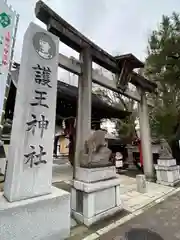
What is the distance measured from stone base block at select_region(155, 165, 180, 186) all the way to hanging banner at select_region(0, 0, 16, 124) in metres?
6.51

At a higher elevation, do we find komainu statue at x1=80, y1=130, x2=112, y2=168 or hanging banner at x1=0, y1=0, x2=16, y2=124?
hanging banner at x1=0, y1=0, x2=16, y2=124

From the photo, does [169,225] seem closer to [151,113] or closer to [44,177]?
[44,177]

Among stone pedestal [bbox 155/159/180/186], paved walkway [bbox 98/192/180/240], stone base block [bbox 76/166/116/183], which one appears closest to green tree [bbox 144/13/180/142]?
stone pedestal [bbox 155/159/180/186]

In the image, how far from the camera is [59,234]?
8.71ft

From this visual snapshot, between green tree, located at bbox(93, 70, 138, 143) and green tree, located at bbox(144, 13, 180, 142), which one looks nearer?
green tree, located at bbox(144, 13, 180, 142)

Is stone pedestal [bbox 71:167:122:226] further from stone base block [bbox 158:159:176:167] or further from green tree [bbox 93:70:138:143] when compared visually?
green tree [bbox 93:70:138:143]

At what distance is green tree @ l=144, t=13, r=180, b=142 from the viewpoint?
9209mm

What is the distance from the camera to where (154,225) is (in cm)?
322

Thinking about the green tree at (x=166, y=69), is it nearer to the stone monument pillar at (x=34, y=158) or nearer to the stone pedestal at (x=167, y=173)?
the stone pedestal at (x=167, y=173)

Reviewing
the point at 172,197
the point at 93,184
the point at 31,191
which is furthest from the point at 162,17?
the point at 31,191

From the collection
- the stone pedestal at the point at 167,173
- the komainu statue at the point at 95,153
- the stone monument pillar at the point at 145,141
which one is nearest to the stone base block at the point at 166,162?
the stone pedestal at the point at 167,173

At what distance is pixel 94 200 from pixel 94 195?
0.34ft

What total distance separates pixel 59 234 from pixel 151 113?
9786 millimetres

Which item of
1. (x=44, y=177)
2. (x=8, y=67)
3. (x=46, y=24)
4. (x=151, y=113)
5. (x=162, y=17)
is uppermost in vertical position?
(x=162, y=17)
